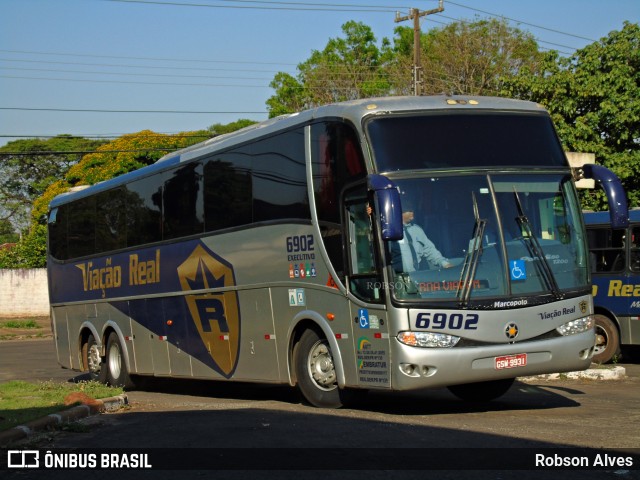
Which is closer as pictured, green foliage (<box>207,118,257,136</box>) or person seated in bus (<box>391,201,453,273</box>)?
person seated in bus (<box>391,201,453,273</box>)

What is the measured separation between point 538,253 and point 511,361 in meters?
1.25

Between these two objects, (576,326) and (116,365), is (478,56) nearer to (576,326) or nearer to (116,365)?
(116,365)

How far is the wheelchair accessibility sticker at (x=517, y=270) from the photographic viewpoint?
10.8 meters

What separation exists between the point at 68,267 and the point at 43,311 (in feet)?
97.5

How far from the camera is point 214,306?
48.7 ft

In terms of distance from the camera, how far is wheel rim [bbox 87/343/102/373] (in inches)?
763

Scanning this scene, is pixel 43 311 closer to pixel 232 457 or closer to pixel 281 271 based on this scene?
pixel 281 271

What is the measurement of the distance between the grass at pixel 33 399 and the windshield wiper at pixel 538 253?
563cm

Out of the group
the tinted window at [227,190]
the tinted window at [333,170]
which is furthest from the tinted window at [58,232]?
the tinted window at [333,170]

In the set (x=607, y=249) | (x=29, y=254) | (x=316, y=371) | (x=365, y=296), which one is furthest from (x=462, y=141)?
Answer: (x=29, y=254)

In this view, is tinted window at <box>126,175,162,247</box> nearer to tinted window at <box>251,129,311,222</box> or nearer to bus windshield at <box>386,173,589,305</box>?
tinted window at <box>251,129,311,222</box>

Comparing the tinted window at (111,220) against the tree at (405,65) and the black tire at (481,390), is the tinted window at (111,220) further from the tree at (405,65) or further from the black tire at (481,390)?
the tree at (405,65)

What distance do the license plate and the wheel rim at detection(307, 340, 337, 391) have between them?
2110mm

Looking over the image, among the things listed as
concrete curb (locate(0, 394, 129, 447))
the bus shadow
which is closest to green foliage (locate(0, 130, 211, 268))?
the bus shadow
